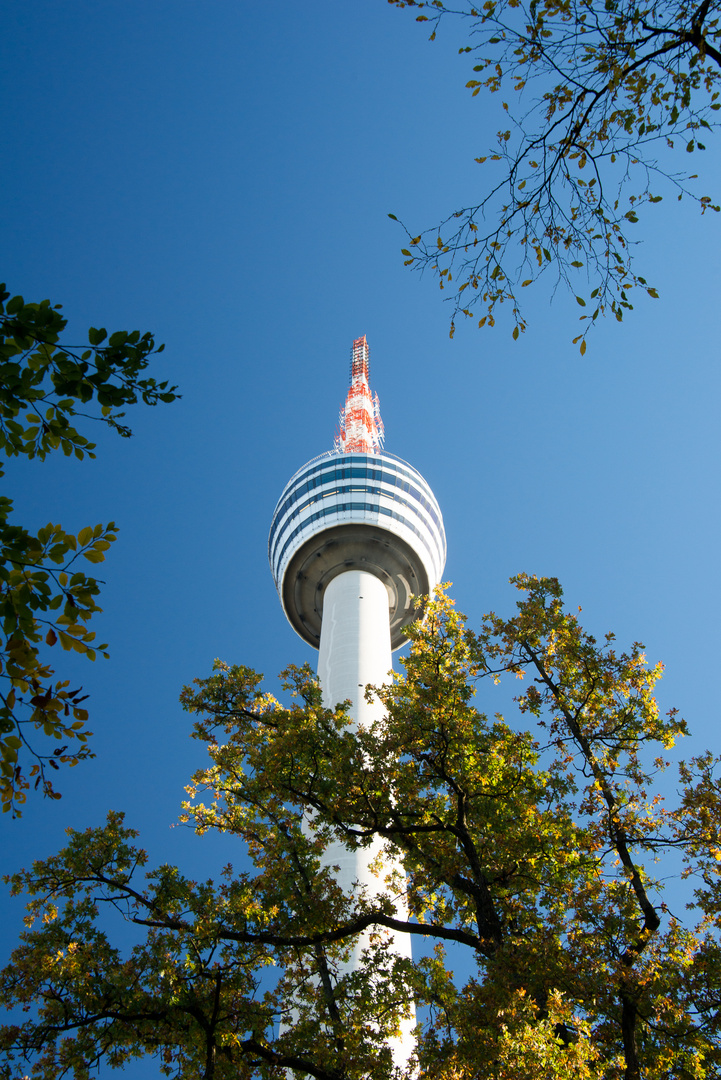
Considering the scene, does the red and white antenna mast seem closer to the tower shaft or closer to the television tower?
the television tower

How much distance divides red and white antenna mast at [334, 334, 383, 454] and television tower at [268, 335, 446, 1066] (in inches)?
21.2

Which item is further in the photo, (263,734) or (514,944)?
(263,734)

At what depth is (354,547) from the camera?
56906 millimetres

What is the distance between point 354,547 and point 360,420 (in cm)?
1596

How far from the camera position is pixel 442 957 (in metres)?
16.5

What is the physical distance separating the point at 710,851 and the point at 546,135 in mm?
11882

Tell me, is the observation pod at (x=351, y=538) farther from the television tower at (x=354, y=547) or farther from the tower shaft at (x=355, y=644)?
the tower shaft at (x=355, y=644)

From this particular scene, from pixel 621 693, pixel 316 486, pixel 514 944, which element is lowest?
pixel 514 944

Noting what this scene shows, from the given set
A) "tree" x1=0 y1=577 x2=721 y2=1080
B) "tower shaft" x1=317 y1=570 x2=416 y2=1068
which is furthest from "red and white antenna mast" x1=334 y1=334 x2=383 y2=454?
"tree" x1=0 y1=577 x2=721 y2=1080

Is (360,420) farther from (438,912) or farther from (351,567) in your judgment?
(438,912)

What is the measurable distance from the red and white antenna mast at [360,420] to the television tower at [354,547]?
538 millimetres

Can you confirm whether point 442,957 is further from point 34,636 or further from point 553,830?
point 34,636

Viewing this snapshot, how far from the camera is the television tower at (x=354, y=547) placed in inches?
2014

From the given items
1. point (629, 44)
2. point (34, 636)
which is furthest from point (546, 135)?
point (34, 636)
